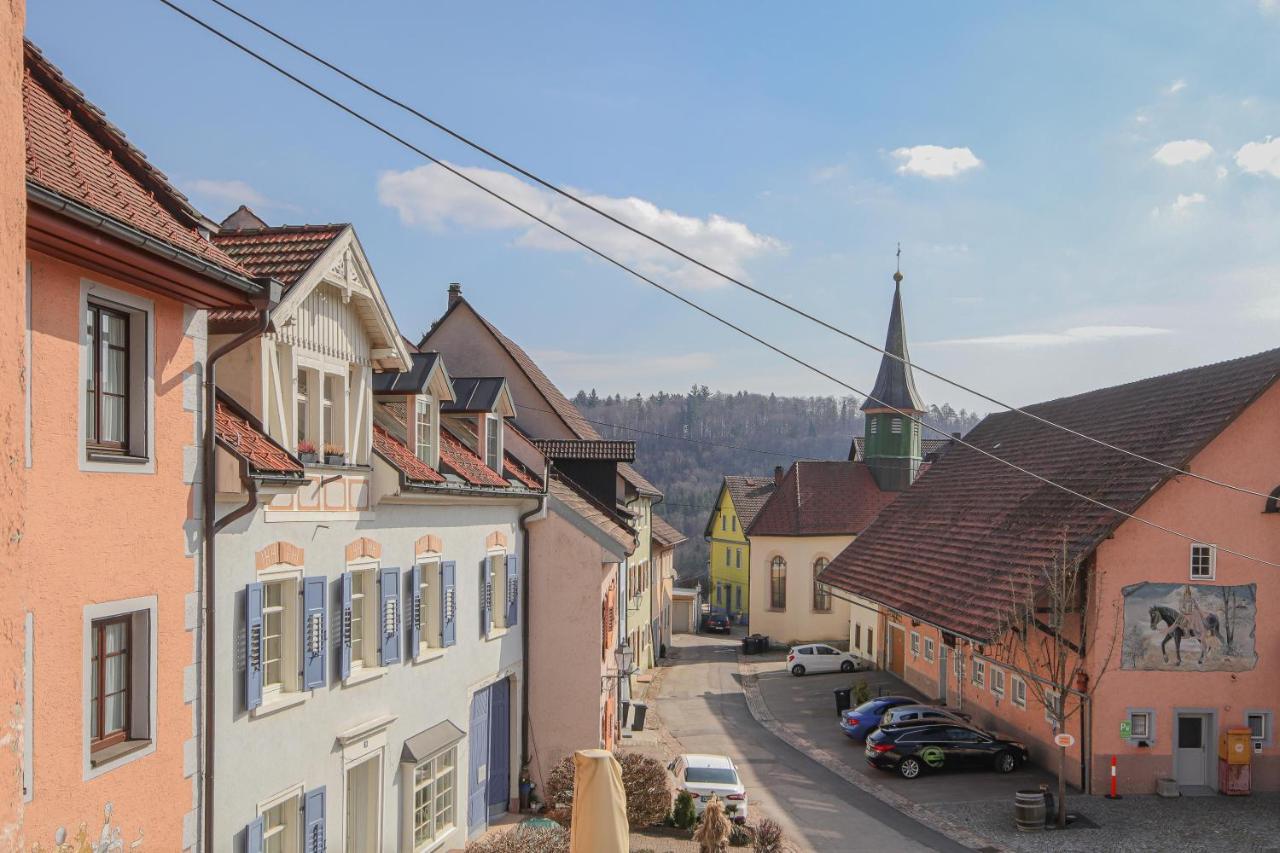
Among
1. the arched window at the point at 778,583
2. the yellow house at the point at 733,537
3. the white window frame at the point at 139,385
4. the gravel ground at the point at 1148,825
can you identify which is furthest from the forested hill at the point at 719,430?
the white window frame at the point at 139,385

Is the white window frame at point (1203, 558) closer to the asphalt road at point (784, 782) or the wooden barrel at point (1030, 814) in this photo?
the wooden barrel at point (1030, 814)

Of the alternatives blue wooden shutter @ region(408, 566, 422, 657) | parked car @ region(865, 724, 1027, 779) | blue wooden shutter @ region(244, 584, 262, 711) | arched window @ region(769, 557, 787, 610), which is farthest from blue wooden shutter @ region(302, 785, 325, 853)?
arched window @ region(769, 557, 787, 610)

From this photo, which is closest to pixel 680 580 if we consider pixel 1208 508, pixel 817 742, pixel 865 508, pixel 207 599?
pixel 865 508

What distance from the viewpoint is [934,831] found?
2064 centimetres

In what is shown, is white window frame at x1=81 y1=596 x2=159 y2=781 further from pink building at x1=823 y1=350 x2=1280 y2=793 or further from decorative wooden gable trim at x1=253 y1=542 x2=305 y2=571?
pink building at x1=823 y1=350 x2=1280 y2=793

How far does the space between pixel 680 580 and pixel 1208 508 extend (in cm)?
6982

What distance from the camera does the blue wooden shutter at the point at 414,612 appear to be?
15312mm

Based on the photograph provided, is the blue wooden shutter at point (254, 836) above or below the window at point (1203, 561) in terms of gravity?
below

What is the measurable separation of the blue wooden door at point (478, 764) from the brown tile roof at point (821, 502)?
123ft

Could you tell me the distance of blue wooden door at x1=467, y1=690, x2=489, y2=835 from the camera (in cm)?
1784

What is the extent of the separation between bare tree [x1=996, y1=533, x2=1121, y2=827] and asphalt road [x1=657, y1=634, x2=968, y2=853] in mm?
4344

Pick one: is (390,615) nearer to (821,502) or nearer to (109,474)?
(109,474)

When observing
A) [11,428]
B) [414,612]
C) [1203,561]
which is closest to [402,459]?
[414,612]

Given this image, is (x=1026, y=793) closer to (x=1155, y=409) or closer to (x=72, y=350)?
(x=1155, y=409)
